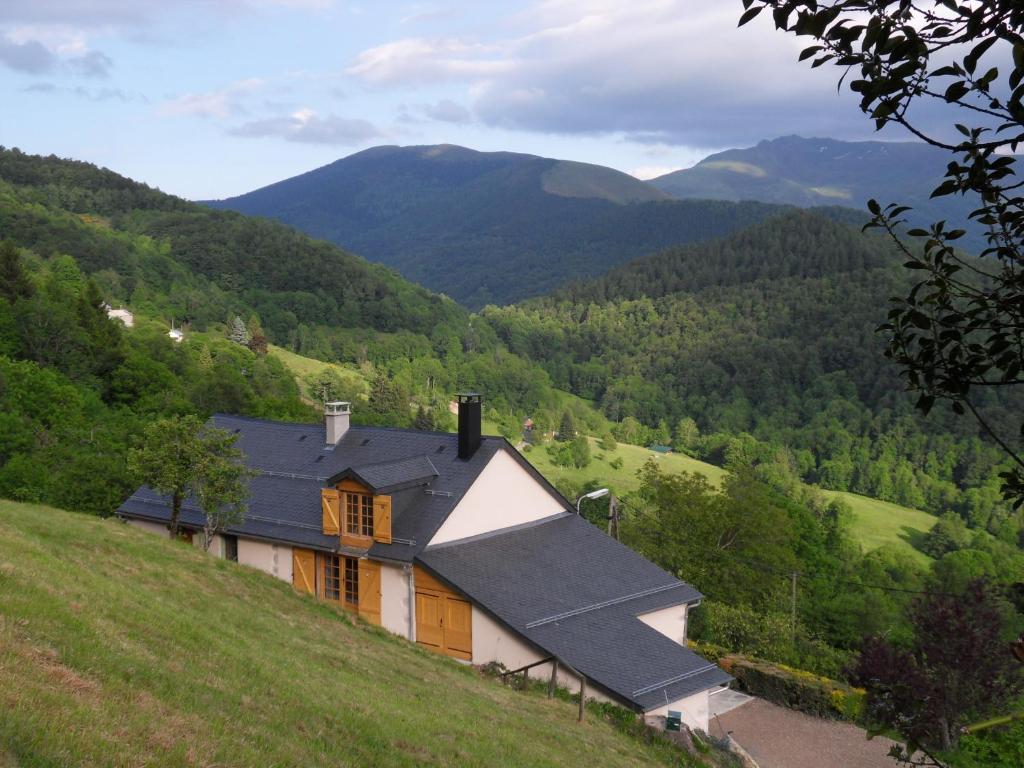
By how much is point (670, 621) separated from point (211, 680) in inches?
720

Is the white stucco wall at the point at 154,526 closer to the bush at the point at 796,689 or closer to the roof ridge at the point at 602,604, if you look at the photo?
the roof ridge at the point at 602,604

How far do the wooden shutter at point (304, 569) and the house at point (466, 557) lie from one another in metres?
0.05

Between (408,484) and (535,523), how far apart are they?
4.81 metres

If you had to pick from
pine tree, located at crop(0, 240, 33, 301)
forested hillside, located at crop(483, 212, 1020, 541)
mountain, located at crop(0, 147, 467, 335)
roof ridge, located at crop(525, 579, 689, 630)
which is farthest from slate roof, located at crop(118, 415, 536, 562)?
mountain, located at crop(0, 147, 467, 335)

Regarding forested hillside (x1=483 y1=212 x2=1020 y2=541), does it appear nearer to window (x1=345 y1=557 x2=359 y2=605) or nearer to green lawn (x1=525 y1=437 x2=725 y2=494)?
green lawn (x1=525 y1=437 x2=725 y2=494)

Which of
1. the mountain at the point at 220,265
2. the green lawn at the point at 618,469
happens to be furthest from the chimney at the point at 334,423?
the mountain at the point at 220,265

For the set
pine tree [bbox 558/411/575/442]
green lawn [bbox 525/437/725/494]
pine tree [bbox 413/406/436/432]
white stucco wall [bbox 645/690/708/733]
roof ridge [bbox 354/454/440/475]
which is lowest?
green lawn [bbox 525/437/725/494]

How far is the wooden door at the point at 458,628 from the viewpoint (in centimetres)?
2312

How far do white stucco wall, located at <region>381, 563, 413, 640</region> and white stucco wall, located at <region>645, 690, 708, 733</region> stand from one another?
291 inches

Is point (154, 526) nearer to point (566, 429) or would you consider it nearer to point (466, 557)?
point (466, 557)

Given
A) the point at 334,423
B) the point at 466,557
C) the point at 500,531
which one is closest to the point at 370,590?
the point at 466,557

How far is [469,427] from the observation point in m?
27.2

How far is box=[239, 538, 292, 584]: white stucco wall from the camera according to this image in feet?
88.8

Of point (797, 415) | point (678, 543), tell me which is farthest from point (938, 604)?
point (797, 415)
